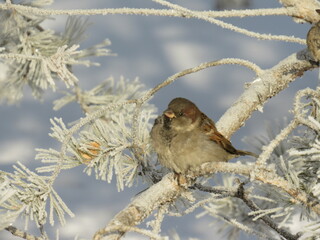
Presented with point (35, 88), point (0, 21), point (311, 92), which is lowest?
point (311, 92)

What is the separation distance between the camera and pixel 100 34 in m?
5.92

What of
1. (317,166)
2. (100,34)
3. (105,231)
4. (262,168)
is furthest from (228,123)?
(100,34)

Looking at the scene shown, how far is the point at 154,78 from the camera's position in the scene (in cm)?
545

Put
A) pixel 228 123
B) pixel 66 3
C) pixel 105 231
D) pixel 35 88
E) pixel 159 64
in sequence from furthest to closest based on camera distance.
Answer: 1. pixel 66 3
2. pixel 159 64
3. pixel 35 88
4. pixel 228 123
5. pixel 105 231

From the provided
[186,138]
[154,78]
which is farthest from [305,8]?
[154,78]

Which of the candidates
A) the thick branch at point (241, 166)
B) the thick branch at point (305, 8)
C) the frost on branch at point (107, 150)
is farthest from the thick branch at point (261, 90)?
the frost on branch at point (107, 150)

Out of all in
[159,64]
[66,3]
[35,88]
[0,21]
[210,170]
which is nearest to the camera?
[210,170]

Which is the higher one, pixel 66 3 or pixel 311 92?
pixel 66 3

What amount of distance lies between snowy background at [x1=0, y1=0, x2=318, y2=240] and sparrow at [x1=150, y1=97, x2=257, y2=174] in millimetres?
1917

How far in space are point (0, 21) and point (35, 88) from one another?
0.48m

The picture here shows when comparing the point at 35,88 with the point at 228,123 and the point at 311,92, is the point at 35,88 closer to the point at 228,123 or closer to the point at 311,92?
the point at 228,123

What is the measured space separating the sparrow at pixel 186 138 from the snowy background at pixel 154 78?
75.5 inches

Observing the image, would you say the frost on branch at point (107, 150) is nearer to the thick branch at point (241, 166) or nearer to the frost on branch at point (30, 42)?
the thick branch at point (241, 166)

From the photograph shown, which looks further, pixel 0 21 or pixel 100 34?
pixel 100 34
